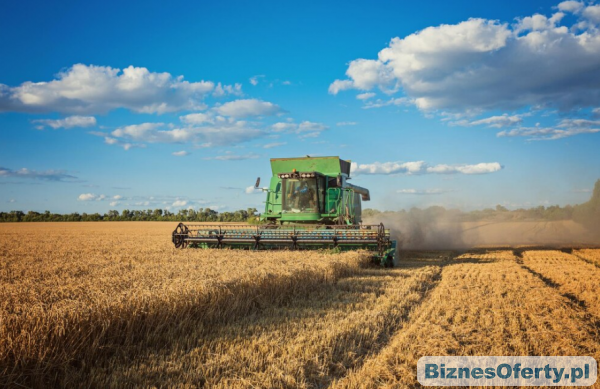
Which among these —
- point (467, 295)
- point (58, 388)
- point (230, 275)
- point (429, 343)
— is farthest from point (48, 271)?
point (467, 295)

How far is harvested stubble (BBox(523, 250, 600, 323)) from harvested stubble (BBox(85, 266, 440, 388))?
3.48 metres

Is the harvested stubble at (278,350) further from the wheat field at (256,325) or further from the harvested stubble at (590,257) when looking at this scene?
the harvested stubble at (590,257)

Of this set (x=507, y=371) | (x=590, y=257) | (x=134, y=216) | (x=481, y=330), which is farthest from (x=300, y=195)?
(x=134, y=216)

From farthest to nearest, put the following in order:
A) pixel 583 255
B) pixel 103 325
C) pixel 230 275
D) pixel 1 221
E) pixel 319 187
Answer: pixel 1 221
pixel 583 255
pixel 319 187
pixel 230 275
pixel 103 325

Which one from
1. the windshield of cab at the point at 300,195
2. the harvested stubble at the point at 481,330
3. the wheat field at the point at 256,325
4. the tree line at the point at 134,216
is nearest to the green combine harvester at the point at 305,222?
the windshield of cab at the point at 300,195

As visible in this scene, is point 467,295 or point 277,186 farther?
point 277,186

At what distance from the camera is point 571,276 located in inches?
412

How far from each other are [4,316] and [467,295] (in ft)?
21.9

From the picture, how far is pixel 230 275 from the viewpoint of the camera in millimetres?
7008

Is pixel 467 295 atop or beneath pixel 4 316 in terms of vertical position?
beneath

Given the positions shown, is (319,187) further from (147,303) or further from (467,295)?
(147,303)

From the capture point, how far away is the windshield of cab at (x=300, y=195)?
13.8 meters

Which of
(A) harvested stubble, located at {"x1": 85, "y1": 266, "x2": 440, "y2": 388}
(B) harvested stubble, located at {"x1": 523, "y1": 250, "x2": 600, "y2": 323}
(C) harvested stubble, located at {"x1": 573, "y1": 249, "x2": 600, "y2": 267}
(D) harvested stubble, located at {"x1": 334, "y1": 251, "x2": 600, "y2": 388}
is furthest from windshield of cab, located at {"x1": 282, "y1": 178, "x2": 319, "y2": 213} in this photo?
(C) harvested stubble, located at {"x1": 573, "y1": 249, "x2": 600, "y2": 267}

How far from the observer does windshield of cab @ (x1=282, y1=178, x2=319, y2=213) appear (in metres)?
13.8
